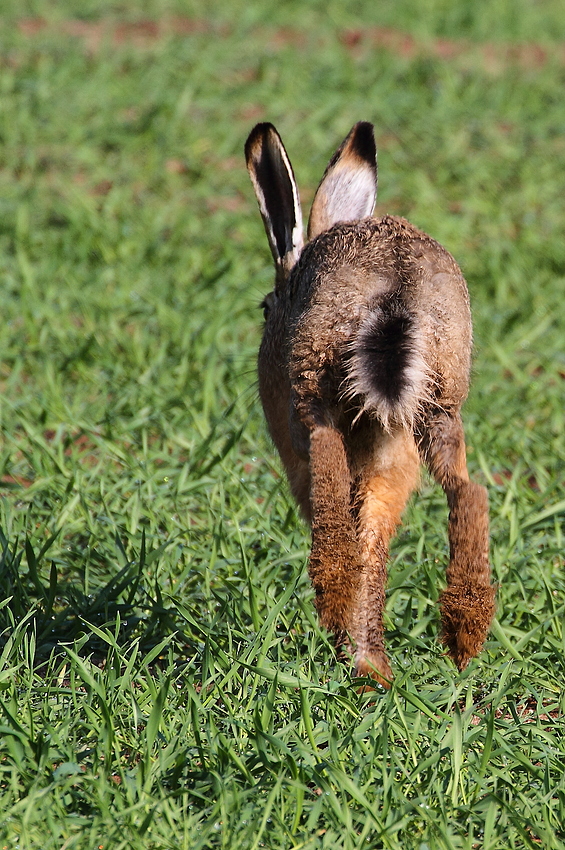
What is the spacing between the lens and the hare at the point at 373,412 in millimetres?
2963

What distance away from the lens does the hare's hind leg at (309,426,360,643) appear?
2.90m

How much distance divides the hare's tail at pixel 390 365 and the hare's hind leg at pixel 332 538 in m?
0.18

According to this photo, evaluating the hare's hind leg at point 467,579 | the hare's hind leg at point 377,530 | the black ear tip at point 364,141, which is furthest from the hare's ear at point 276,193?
the hare's hind leg at point 467,579

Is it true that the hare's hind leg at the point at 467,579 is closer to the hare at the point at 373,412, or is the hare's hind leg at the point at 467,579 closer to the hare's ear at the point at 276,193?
the hare at the point at 373,412

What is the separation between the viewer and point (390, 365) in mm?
3043

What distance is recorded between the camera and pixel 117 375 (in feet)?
18.9

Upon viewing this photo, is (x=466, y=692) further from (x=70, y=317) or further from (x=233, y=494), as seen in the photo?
(x=70, y=317)

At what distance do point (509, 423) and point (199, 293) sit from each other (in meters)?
2.14

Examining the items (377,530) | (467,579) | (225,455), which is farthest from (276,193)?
(467,579)

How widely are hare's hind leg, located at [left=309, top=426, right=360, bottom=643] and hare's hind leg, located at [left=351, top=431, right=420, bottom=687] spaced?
0.35 m

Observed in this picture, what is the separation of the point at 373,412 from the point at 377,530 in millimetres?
486

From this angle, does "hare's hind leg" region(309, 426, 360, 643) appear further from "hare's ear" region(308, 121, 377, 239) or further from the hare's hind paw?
"hare's ear" region(308, 121, 377, 239)

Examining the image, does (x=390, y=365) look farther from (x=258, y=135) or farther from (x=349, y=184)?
(x=349, y=184)

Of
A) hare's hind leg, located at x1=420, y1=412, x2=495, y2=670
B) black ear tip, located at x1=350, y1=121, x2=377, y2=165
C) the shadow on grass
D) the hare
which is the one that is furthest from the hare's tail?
black ear tip, located at x1=350, y1=121, x2=377, y2=165
